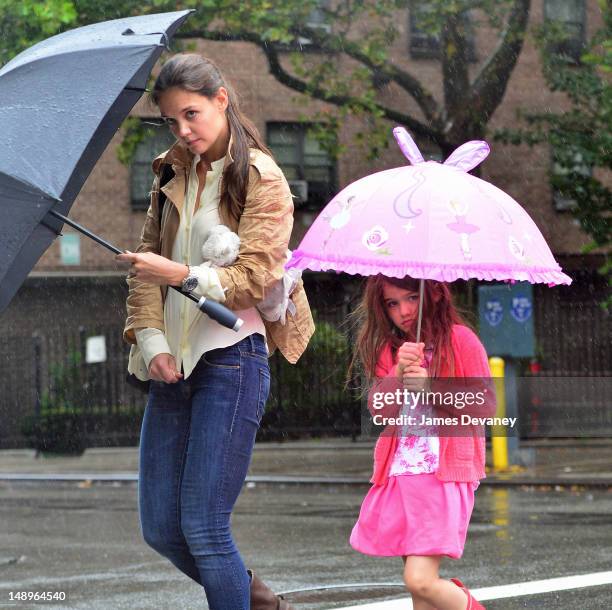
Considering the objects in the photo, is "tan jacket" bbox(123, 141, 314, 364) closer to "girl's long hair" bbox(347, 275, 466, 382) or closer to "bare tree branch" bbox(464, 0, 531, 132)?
"girl's long hair" bbox(347, 275, 466, 382)

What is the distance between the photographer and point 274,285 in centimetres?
455

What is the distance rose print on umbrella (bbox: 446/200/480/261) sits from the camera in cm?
445

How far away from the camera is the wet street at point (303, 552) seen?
6801 mm

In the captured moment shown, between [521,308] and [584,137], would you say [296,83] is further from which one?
[521,308]

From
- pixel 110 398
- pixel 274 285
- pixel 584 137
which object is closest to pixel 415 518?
pixel 274 285

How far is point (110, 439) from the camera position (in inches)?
843

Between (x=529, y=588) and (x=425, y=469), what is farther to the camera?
(x=529, y=588)

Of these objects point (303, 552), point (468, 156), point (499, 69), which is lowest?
point (303, 552)

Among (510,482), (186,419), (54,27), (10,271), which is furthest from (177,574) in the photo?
(54,27)

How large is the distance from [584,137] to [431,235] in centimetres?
1540

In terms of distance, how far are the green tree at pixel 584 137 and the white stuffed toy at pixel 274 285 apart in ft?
40.2

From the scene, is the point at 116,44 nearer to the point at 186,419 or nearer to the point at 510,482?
the point at 186,419

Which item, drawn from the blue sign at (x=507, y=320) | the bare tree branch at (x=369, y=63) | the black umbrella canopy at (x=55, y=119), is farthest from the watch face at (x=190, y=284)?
the bare tree branch at (x=369, y=63)

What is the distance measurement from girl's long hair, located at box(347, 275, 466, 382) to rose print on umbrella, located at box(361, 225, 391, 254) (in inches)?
10.1
